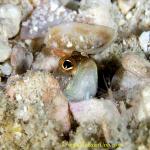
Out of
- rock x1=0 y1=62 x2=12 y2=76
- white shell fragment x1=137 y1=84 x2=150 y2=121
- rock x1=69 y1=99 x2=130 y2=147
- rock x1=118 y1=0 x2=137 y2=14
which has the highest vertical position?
rock x1=118 y1=0 x2=137 y2=14

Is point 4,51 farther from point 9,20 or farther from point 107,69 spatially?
point 107,69

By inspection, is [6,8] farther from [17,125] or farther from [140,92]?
[140,92]

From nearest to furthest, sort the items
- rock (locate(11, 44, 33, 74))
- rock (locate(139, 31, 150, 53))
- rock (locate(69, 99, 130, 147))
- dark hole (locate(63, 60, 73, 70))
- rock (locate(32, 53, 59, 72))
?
rock (locate(69, 99, 130, 147)), dark hole (locate(63, 60, 73, 70)), rock (locate(32, 53, 59, 72)), rock (locate(11, 44, 33, 74)), rock (locate(139, 31, 150, 53))

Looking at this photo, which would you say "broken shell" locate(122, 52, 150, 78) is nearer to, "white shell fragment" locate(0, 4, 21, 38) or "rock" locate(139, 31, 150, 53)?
"rock" locate(139, 31, 150, 53)

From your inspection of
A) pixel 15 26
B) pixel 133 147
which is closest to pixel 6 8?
pixel 15 26

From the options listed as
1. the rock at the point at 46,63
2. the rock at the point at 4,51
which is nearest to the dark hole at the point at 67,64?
the rock at the point at 46,63

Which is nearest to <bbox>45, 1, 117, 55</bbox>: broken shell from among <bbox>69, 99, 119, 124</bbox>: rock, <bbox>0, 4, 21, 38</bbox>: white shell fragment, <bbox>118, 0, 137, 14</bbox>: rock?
<bbox>0, 4, 21, 38</bbox>: white shell fragment

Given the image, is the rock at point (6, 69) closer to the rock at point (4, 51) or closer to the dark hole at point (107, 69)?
the rock at point (4, 51)
